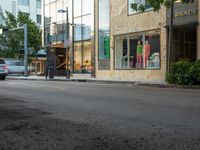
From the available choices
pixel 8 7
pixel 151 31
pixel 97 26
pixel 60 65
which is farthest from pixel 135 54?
pixel 8 7

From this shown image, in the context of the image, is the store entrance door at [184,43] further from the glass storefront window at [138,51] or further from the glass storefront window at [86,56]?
the glass storefront window at [86,56]

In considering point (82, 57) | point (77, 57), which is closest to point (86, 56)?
point (82, 57)

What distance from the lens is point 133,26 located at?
1170 inches

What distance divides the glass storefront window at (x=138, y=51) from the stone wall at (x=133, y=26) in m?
0.38

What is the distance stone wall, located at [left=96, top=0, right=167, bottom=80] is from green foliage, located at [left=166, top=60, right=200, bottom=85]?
16.0 ft

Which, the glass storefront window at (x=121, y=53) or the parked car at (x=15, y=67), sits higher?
the glass storefront window at (x=121, y=53)

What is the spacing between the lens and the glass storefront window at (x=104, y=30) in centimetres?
3278

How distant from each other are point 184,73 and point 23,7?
203 feet

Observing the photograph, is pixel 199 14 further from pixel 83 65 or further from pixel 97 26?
pixel 83 65

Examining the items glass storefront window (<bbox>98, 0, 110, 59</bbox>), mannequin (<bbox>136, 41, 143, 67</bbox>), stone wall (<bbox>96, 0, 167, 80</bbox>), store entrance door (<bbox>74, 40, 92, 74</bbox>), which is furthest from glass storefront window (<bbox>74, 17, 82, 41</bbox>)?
mannequin (<bbox>136, 41, 143, 67</bbox>)

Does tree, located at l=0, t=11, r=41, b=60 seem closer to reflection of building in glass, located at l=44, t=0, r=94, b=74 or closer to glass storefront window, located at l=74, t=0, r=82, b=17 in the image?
reflection of building in glass, located at l=44, t=0, r=94, b=74

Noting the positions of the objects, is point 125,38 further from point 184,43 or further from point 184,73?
point 184,73

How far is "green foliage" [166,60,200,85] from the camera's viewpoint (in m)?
20.9

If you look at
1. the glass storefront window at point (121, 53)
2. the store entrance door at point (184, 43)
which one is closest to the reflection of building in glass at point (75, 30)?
the glass storefront window at point (121, 53)
